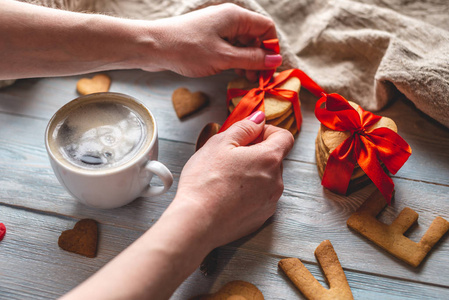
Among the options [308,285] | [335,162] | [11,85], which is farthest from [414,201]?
[11,85]

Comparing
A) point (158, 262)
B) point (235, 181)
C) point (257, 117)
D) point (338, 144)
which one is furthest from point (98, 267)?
point (338, 144)

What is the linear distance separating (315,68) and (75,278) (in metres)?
0.88

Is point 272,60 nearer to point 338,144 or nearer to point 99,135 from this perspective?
point 338,144

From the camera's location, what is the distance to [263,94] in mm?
984

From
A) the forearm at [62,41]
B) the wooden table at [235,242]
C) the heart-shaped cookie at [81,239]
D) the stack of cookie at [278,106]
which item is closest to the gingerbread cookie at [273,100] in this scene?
the stack of cookie at [278,106]

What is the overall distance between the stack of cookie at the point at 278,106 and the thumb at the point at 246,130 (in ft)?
0.21

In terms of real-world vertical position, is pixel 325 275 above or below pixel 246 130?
below

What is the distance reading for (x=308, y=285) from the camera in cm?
79

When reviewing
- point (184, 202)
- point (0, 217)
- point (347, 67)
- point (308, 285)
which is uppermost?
point (347, 67)

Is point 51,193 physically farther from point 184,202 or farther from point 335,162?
point 335,162

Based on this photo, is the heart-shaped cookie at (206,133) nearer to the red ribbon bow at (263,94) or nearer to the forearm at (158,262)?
the red ribbon bow at (263,94)

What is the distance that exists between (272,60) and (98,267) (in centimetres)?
67

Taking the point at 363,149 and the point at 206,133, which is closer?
the point at 363,149

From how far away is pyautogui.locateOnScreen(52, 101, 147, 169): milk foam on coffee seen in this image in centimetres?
79
